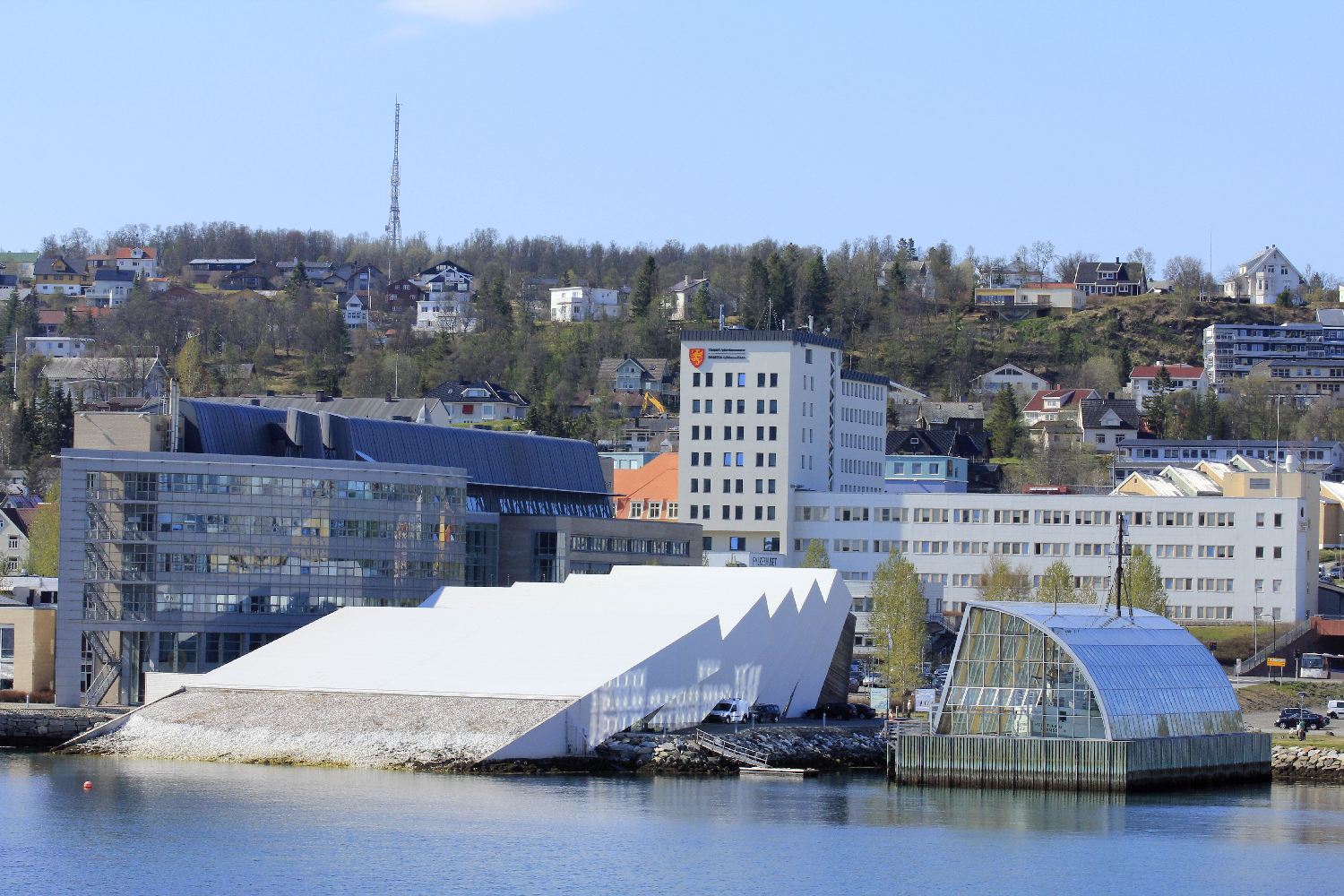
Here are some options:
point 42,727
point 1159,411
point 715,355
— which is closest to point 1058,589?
point 715,355

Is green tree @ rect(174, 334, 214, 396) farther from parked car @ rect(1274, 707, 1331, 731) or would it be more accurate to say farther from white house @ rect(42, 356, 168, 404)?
parked car @ rect(1274, 707, 1331, 731)

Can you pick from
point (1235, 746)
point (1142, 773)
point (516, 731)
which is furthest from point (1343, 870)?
point (516, 731)

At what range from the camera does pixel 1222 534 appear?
109m

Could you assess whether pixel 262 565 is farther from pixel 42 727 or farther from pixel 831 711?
pixel 831 711

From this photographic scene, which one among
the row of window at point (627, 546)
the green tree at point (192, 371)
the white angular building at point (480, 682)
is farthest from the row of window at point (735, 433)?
the green tree at point (192, 371)

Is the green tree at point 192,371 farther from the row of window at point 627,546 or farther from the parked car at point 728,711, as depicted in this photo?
the parked car at point 728,711

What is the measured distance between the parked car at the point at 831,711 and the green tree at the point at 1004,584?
24.0m

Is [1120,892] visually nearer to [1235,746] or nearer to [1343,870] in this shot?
[1343,870]

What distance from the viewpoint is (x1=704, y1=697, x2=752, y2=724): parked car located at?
6800cm

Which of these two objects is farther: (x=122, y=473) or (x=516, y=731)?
(x=122, y=473)

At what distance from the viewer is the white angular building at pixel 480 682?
62.4 meters

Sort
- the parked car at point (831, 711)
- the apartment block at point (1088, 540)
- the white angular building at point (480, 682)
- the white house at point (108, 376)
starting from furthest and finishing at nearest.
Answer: the white house at point (108, 376), the apartment block at point (1088, 540), the parked car at point (831, 711), the white angular building at point (480, 682)

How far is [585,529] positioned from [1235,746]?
32772 millimetres

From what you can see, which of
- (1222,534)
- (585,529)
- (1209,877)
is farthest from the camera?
(1222,534)
